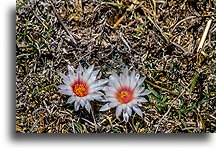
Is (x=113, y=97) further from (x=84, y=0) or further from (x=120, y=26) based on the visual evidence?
(x=84, y=0)

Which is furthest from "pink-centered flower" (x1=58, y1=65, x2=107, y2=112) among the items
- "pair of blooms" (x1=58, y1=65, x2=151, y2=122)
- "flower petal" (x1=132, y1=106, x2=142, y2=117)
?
"flower petal" (x1=132, y1=106, x2=142, y2=117)

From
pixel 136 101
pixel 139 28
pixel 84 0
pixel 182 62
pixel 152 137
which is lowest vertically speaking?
pixel 152 137

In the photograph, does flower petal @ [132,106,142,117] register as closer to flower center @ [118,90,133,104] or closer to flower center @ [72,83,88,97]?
flower center @ [118,90,133,104]

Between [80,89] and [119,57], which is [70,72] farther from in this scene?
[119,57]

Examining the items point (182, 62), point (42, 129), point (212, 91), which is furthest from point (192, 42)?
point (42, 129)

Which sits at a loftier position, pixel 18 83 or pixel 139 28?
pixel 139 28

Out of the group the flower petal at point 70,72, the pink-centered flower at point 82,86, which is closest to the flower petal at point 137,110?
the pink-centered flower at point 82,86

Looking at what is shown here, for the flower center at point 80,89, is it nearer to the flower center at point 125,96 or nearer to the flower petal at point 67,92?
the flower petal at point 67,92

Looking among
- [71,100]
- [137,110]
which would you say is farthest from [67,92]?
[137,110]
